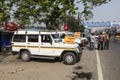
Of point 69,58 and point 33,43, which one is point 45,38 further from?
point 69,58

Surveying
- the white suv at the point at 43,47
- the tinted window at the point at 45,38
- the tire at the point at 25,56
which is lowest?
the tire at the point at 25,56

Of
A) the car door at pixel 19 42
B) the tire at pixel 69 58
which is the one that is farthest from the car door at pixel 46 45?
the car door at pixel 19 42

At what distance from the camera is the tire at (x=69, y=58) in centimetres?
1844

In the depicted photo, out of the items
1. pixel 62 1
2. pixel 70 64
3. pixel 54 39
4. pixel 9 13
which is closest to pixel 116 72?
pixel 70 64

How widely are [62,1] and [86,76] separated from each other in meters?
15.9

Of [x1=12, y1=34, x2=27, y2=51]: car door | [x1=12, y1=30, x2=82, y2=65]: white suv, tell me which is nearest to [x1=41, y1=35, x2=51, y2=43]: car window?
[x1=12, y1=30, x2=82, y2=65]: white suv

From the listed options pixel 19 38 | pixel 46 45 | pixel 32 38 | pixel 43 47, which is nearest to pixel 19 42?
pixel 19 38

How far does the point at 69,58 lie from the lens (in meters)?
18.5

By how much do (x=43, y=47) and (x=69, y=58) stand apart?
76.1 inches

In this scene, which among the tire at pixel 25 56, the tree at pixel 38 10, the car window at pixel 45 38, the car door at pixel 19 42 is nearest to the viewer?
the car window at pixel 45 38

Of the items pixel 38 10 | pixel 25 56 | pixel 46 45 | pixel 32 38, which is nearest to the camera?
pixel 46 45

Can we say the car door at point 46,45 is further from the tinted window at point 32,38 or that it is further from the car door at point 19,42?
the car door at point 19,42

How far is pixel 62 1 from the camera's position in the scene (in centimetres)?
2850

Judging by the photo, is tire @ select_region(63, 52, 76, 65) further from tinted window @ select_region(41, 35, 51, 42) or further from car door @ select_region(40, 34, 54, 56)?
tinted window @ select_region(41, 35, 51, 42)
